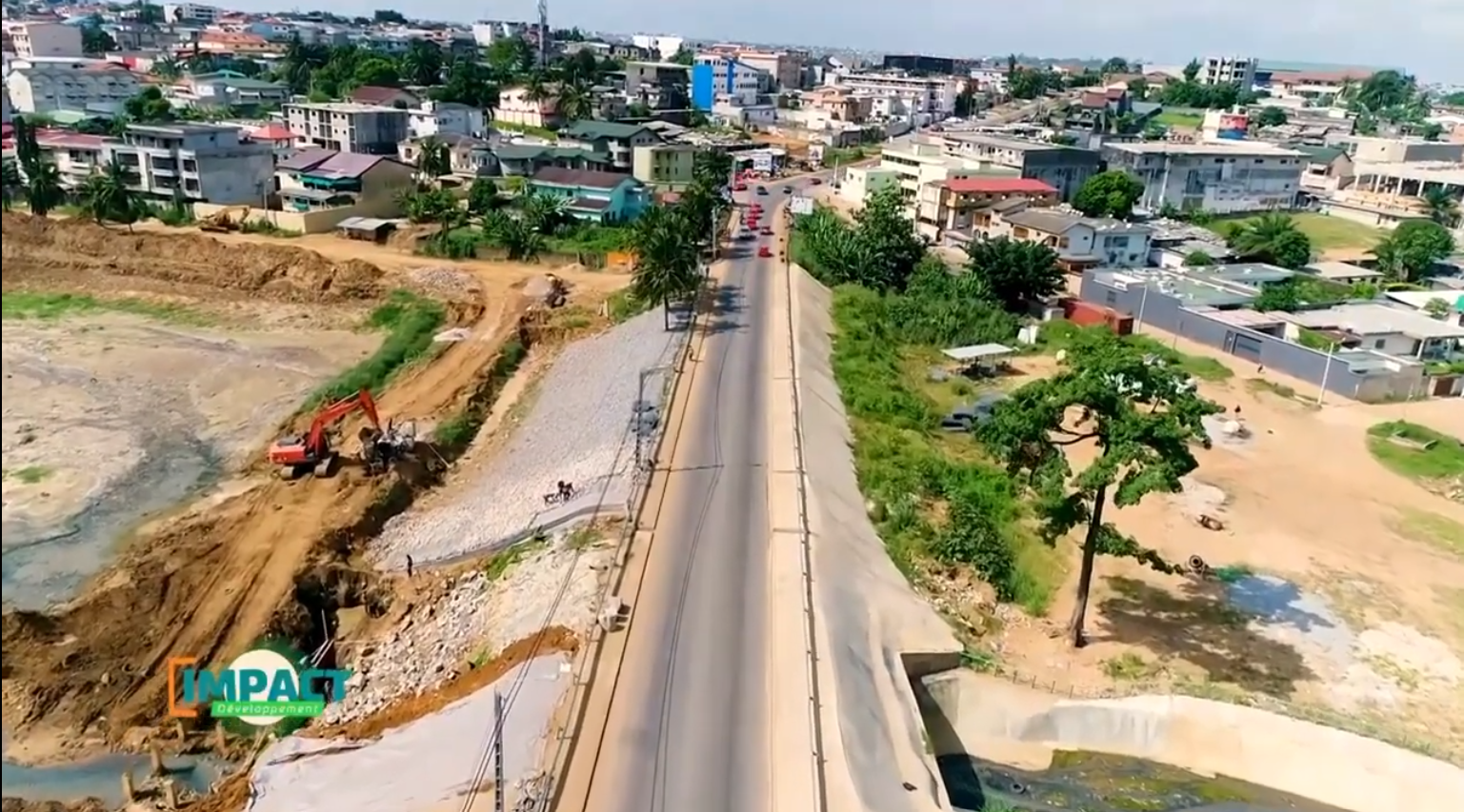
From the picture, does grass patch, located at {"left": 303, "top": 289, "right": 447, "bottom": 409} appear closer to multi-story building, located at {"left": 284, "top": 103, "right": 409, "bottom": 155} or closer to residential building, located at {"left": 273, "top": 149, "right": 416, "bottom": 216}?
residential building, located at {"left": 273, "top": 149, "right": 416, "bottom": 216}

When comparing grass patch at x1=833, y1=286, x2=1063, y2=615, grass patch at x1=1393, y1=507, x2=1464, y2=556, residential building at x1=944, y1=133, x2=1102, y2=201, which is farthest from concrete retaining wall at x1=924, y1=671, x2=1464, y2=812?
residential building at x1=944, y1=133, x2=1102, y2=201

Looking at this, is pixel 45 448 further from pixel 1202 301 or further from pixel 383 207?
pixel 1202 301

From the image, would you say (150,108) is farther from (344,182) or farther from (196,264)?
(196,264)

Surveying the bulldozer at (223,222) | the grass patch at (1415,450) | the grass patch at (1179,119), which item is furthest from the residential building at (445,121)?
the grass patch at (1179,119)

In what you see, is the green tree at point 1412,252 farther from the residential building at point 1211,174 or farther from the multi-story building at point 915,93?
the multi-story building at point 915,93

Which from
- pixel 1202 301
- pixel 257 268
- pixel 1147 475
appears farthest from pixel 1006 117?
pixel 1147 475

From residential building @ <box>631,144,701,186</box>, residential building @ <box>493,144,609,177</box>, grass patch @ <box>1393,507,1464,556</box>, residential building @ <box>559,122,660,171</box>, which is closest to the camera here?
grass patch @ <box>1393,507,1464,556</box>

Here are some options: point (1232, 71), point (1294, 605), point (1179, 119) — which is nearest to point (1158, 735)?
point (1294, 605)
